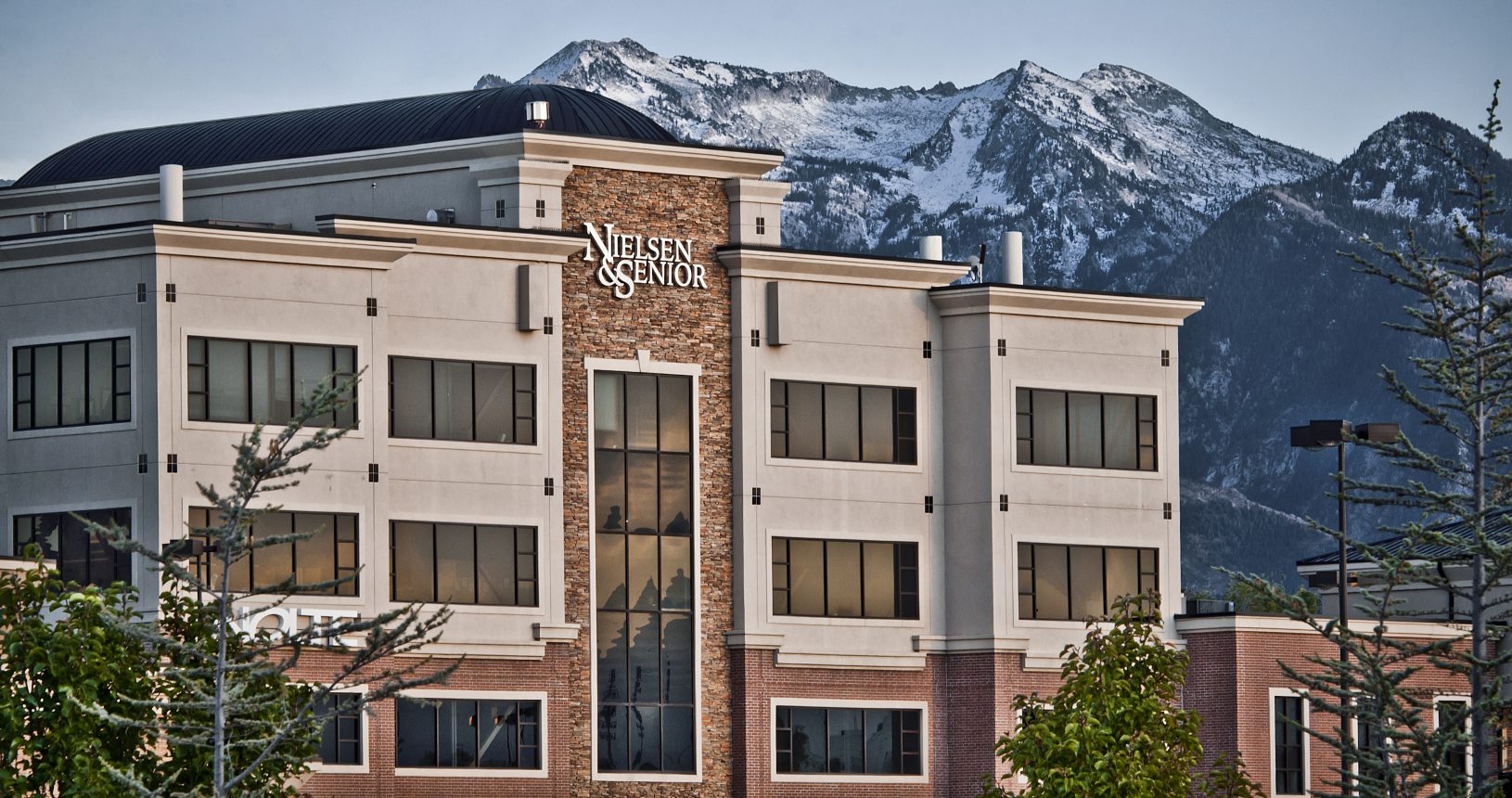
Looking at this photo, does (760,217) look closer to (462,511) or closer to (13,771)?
(462,511)

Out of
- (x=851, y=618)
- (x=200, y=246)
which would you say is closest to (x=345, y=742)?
(x=200, y=246)

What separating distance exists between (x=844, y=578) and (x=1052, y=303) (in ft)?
30.5

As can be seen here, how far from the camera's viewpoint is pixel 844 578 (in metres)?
66.6

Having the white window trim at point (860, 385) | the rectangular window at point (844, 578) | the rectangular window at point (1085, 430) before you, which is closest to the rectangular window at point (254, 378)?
the white window trim at point (860, 385)

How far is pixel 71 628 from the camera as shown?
33969mm

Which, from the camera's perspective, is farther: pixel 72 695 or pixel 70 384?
pixel 70 384

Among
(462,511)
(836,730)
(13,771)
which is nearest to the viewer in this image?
(13,771)

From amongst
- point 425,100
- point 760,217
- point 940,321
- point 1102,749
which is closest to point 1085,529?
point 940,321

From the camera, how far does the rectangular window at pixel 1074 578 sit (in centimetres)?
6756

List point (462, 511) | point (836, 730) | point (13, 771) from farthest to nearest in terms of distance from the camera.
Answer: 1. point (836, 730)
2. point (462, 511)
3. point (13, 771)

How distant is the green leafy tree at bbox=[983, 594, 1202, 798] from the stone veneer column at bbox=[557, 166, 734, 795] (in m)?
20.5

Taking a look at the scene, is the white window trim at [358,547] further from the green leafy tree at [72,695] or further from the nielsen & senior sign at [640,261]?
the green leafy tree at [72,695]

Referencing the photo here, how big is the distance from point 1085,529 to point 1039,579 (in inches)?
74.3

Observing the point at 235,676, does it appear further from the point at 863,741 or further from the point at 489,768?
the point at 863,741
